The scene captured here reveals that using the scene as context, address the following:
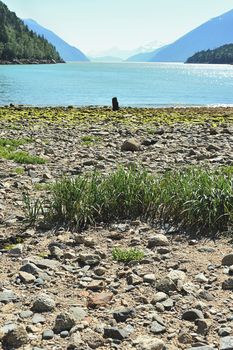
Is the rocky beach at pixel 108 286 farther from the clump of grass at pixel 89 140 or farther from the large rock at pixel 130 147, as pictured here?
the clump of grass at pixel 89 140

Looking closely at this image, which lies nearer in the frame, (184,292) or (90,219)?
(184,292)

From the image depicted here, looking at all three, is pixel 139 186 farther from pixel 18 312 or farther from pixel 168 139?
pixel 168 139

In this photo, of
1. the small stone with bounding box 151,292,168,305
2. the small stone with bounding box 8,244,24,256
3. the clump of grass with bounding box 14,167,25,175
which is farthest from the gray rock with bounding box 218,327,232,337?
the clump of grass with bounding box 14,167,25,175

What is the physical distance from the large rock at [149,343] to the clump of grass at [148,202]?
4018 mm

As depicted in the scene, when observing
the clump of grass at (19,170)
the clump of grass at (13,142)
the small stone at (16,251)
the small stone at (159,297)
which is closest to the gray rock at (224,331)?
the small stone at (159,297)

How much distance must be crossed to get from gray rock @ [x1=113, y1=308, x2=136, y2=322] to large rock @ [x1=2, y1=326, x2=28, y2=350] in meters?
1.08

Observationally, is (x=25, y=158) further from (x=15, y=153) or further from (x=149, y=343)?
(x=149, y=343)

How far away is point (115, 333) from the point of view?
5.36 metres

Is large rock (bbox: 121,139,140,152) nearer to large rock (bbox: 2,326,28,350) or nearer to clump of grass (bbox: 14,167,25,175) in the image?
clump of grass (bbox: 14,167,25,175)

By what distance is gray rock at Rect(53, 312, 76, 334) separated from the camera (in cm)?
548

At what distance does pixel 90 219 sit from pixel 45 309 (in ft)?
11.6

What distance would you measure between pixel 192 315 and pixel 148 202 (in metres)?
4.31

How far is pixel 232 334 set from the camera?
A: 211 inches

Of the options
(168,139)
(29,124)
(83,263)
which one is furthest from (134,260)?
(29,124)
